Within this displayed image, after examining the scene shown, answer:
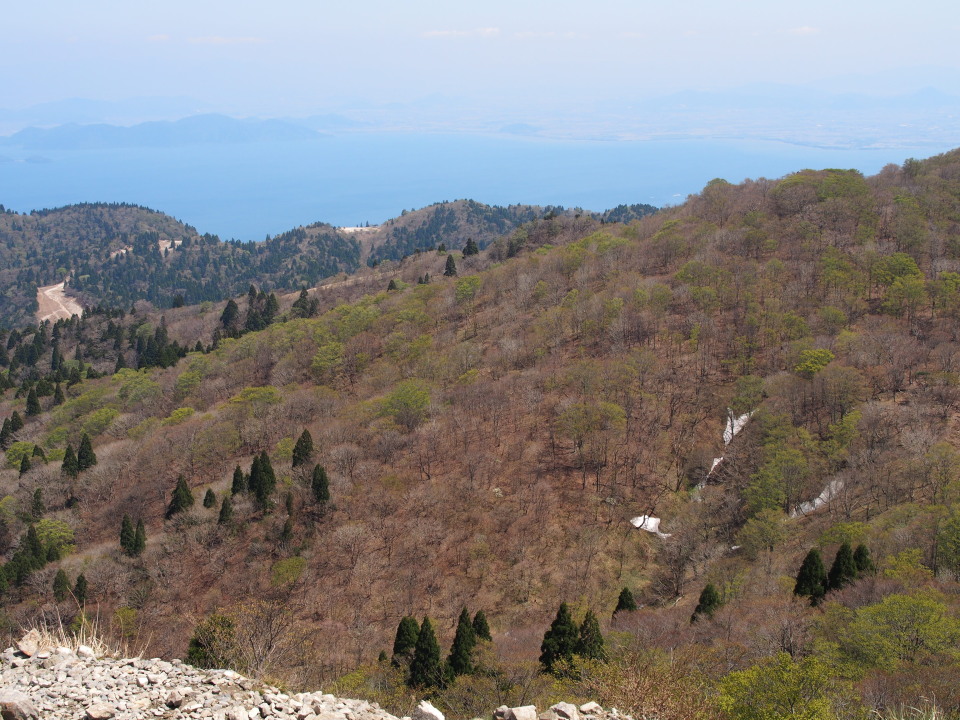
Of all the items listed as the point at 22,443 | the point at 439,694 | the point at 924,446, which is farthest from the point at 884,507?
the point at 22,443

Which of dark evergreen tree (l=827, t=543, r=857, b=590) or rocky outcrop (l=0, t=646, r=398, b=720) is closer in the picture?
rocky outcrop (l=0, t=646, r=398, b=720)

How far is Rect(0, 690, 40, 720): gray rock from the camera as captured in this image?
37.5 ft

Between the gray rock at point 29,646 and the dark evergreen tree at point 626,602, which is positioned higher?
the gray rock at point 29,646

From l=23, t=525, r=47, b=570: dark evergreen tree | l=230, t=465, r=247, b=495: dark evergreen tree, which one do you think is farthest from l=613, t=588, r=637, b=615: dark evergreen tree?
l=23, t=525, r=47, b=570: dark evergreen tree

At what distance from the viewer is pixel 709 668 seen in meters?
18.3

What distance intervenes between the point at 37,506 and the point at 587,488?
3705 centimetres

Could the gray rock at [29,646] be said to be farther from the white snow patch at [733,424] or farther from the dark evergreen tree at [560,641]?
the white snow patch at [733,424]

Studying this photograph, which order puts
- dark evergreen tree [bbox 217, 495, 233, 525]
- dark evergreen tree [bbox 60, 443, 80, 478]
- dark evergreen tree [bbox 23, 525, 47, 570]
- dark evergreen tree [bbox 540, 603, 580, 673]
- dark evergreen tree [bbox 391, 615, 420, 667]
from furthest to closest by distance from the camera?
dark evergreen tree [bbox 60, 443, 80, 478]
dark evergreen tree [bbox 23, 525, 47, 570]
dark evergreen tree [bbox 217, 495, 233, 525]
dark evergreen tree [bbox 391, 615, 420, 667]
dark evergreen tree [bbox 540, 603, 580, 673]

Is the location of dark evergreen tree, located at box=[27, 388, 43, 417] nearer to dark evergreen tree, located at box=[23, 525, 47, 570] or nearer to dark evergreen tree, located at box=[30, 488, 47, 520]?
dark evergreen tree, located at box=[30, 488, 47, 520]

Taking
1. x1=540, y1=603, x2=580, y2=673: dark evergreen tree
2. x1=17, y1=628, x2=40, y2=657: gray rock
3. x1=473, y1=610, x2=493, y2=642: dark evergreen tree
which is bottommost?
x1=473, y1=610, x2=493, y2=642: dark evergreen tree

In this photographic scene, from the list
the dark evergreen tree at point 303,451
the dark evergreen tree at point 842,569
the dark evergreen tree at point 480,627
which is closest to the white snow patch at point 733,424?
the dark evergreen tree at point 842,569

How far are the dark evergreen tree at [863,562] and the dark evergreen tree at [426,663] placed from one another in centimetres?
1465

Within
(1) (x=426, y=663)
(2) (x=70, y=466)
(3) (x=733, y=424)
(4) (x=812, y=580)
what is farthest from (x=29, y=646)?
(2) (x=70, y=466)

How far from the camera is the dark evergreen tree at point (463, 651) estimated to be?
72.1 ft
